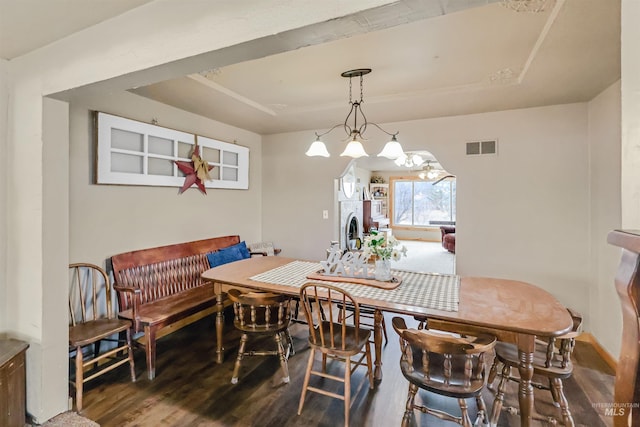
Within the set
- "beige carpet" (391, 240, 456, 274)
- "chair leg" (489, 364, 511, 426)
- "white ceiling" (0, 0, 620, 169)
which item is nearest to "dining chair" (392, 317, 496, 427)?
"chair leg" (489, 364, 511, 426)

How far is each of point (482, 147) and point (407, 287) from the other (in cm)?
220

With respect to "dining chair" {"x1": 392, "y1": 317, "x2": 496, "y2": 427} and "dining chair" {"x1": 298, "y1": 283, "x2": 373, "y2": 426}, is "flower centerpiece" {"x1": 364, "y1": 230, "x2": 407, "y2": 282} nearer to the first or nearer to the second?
"dining chair" {"x1": 298, "y1": 283, "x2": 373, "y2": 426}

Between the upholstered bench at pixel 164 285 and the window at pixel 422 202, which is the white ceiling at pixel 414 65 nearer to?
the upholstered bench at pixel 164 285

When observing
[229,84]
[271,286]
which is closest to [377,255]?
[271,286]

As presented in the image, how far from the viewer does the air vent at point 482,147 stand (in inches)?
138

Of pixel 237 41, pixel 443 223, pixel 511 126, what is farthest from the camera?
pixel 443 223

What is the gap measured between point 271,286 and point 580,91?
3.23m

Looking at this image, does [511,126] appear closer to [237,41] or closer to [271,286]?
[271,286]

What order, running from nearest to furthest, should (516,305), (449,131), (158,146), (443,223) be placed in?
(516,305)
(158,146)
(449,131)
(443,223)

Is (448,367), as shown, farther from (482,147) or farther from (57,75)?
(482,147)

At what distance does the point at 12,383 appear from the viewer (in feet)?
5.85

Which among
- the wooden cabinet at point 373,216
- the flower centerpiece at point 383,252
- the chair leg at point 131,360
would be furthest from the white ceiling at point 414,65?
the wooden cabinet at point 373,216

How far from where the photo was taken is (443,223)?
9805 mm

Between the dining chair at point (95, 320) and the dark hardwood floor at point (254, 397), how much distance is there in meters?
0.19
